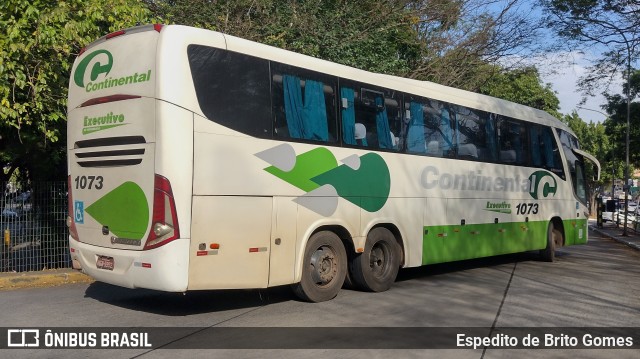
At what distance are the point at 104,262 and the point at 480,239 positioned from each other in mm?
7595

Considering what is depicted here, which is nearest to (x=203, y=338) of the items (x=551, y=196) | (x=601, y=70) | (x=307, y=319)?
(x=307, y=319)

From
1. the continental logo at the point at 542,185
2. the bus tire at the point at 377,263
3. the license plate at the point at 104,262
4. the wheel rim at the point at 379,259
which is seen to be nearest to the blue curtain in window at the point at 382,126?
the bus tire at the point at 377,263

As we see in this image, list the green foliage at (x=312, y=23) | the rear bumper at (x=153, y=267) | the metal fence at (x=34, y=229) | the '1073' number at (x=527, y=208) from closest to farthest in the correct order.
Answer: the rear bumper at (x=153, y=267), the metal fence at (x=34, y=229), the '1073' number at (x=527, y=208), the green foliage at (x=312, y=23)

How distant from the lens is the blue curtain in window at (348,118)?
8977mm

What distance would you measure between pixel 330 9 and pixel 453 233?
8600 mm

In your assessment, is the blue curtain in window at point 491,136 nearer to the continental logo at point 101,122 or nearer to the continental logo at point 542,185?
the continental logo at point 542,185

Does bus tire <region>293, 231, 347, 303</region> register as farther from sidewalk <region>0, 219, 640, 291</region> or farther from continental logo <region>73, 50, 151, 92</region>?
sidewalk <region>0, 219, 640, 291</region>

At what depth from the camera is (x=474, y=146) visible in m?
11.9

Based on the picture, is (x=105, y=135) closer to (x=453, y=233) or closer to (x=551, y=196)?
(x=453, y=233)

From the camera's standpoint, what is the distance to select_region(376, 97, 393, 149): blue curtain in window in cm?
960

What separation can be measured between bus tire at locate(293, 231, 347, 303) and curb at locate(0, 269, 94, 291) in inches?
186

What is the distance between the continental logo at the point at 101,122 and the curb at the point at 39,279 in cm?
394

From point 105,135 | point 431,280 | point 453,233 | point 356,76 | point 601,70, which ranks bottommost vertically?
point 431,280

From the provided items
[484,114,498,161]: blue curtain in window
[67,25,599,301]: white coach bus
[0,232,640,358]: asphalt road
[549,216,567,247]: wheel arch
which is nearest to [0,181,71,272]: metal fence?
[0,232,640,358]: asphalt road
